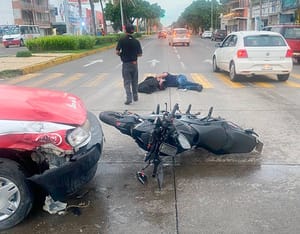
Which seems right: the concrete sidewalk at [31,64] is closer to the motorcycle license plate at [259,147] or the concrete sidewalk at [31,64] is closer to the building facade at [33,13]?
the motorcycle license plate at [259,147]

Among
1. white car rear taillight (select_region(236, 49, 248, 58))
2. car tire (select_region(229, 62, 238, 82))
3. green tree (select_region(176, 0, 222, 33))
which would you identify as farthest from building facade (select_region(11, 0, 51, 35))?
white car rear taillight (select_region(236, 49, 248, 58))

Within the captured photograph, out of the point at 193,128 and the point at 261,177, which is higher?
the point at 193,128

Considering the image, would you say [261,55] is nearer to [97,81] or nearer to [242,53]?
[242,53]

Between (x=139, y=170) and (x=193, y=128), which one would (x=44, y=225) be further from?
(x=193, y=128)

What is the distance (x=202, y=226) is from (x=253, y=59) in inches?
359

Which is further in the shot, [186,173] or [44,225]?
[186,173]

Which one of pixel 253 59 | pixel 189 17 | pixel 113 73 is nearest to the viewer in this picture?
pixel 253 59

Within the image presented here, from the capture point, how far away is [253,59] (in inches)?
461

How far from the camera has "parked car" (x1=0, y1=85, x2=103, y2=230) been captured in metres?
3.35

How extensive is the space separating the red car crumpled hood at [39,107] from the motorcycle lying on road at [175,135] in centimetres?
79

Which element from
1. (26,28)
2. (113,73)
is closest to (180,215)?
(113,73)

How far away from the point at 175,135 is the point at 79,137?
1168 mm

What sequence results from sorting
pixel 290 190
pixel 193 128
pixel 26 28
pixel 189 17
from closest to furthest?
pixel 290 190 → pixel 193 128 → pixel 26 28 → pixel 189 17

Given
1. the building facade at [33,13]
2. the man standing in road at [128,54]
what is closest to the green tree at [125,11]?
the building facade at [33,13]
